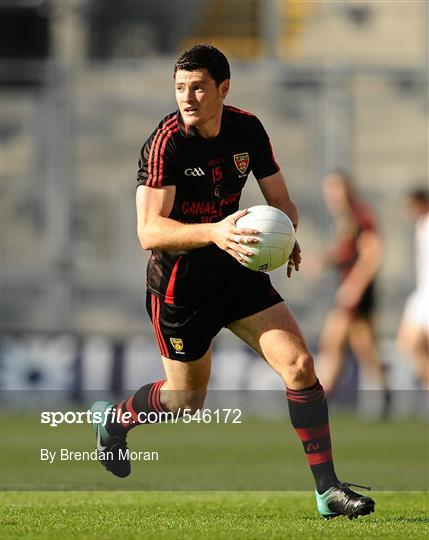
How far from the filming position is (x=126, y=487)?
8.70 metres

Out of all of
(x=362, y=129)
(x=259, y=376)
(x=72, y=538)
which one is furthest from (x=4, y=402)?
(x=72, y=538)

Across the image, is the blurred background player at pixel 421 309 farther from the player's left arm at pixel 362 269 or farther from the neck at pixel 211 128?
the neck at pixel 211 128

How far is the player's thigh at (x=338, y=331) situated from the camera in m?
14.6

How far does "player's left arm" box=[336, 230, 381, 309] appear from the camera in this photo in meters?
14.7

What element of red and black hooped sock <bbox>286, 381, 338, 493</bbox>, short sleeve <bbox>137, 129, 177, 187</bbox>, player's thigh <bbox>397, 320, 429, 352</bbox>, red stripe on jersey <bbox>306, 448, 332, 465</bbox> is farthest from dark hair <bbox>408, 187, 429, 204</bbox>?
short sleeve <bbox>137, 129, 177, 187</bbox>

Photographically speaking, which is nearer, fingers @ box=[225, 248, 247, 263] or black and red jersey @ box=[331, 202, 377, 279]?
fingers @ box=[225, 248, 247, 263]

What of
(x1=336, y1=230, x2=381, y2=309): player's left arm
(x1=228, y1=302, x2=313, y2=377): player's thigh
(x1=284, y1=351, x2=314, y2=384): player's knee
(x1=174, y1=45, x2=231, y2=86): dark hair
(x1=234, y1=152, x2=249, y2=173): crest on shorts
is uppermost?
Result: (x1=174, y1=45, x2=231, y2=86): dark hair

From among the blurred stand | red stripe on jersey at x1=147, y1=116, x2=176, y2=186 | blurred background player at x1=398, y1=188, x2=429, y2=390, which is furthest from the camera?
the blurred stand

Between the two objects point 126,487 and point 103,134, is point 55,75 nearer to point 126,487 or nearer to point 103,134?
point 103,134

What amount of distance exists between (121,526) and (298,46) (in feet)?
58.1

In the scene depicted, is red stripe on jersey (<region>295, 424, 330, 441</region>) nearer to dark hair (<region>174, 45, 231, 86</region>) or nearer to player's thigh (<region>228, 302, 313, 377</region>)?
player's thigh (<region>228, 302, 313, 377</region>)

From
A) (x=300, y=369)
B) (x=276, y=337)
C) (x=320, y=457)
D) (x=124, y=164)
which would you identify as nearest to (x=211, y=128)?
(x=276, y=337)

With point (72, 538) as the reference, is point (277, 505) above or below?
below

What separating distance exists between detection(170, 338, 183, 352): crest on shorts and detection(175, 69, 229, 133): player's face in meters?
1.18
